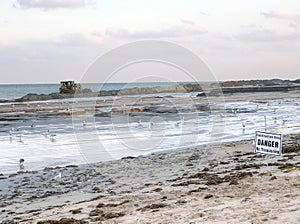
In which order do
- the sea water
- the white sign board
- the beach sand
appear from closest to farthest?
the beach sand, the white sign board, the sea water

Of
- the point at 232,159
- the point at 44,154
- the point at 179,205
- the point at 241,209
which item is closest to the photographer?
the point at 241,209

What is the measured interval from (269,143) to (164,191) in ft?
9.75

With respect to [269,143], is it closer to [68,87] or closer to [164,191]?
[164,191]

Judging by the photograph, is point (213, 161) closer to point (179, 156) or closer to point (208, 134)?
point (179, 156)

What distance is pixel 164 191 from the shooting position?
11.0 meters

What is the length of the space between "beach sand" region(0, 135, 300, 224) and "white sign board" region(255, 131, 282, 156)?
0.58 meters

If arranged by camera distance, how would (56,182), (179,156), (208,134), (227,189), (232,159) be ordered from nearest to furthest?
1. (227,189)
2. (56,182)
3. (232,159)
4. (179,156)
5. (208,134)

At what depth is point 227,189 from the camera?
1031 cm

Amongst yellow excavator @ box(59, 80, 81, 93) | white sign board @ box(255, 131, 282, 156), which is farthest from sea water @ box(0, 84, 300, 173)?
yellow excavator @ box(59, 80, 81, 93)

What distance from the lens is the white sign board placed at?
440 inches

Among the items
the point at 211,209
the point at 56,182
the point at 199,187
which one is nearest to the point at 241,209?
the point at 211,209

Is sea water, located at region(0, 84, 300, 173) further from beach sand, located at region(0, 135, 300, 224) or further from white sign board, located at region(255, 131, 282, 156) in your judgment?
white sign board, located at region(255, 131, 282, 156)

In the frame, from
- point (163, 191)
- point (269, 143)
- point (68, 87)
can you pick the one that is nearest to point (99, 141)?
point (163, 191)

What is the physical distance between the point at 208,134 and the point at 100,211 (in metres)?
17.6
